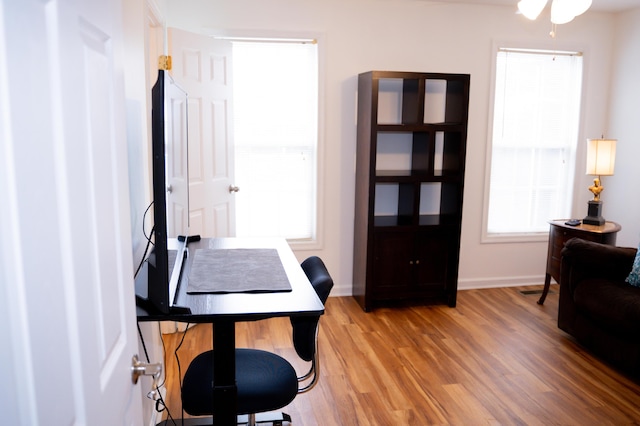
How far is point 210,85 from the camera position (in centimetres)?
353

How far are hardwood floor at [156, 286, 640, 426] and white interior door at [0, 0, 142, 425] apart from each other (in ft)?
5.83

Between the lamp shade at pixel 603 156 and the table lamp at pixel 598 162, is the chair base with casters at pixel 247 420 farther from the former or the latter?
the lamp shade at pixel 603 156

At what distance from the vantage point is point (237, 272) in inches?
77.0

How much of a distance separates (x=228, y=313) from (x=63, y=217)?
0.86 meters

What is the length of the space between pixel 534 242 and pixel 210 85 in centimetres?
327

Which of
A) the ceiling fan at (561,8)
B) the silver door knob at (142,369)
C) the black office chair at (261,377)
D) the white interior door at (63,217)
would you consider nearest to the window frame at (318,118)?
the ceiling fan at (561,8)

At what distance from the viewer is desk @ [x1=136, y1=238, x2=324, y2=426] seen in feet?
5.03

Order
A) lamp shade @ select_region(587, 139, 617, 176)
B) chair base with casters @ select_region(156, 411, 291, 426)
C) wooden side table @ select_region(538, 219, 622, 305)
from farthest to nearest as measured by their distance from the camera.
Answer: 1. lamp shade @ select_region(587, 139, 617, 176)
2. wooden side table @ select_region(538, 219, 622, 305)
3. chair base with casters @ select_region(156, 411, 291, 426)

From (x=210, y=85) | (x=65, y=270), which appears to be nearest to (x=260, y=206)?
(x=210, y=85)

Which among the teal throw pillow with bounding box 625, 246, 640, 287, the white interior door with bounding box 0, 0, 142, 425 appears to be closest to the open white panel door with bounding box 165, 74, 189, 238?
the white interior door with bounding box 0, 0, 142, 425

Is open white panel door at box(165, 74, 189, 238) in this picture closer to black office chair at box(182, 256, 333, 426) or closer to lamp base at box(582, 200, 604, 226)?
black office chair at box(182, 256, 333, 426)

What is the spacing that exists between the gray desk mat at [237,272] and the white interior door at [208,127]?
3.97 feet

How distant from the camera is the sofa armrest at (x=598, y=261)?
3244 millimetres

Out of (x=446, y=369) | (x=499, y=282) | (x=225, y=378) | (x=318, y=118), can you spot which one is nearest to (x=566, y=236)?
(x=499, y=282)
